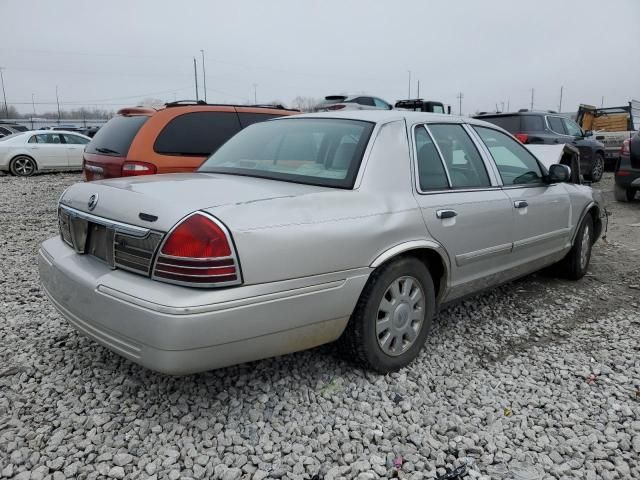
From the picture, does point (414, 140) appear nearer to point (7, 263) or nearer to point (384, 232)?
point (384, 232)

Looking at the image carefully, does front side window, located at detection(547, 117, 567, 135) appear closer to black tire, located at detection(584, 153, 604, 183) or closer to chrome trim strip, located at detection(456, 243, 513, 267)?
black tire, located at detection(584, 153, 604, 183)

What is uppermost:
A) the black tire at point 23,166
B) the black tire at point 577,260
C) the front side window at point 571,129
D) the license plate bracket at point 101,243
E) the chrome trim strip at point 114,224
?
the front side window at point 571,129

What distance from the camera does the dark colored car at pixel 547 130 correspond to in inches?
420

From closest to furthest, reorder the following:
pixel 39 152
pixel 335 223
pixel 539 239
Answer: pixel 335 223, pixel 539 239, pixel 39 152

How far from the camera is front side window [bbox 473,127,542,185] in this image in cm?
384

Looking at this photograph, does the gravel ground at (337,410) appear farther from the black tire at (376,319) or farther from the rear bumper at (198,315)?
the rear bumper at (198,315)

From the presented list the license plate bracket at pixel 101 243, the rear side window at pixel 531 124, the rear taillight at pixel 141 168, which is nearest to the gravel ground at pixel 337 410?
the license plate bracket at pixel 101 243

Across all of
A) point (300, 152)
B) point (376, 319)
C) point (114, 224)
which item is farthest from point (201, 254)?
point (300, 152)

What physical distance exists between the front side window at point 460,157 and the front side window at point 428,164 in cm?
7

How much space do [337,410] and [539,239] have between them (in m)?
2.27

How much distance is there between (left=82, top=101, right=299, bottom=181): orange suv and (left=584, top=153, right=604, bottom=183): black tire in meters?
9.22

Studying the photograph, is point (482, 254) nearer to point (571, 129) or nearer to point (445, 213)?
point (445, 213)

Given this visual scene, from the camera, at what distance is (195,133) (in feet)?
18.9

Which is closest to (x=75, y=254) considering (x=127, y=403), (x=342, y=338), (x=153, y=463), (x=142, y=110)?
(x=127, y=403)
